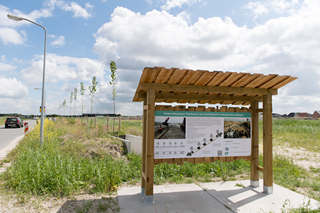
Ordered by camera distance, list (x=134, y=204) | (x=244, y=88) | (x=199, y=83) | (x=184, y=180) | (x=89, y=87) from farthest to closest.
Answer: (x=89, y=87), (x=184, y=180), (x=244, y=88), (x=199, y=83), (x=134, y=204)

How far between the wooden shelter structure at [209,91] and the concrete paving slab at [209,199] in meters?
0.31

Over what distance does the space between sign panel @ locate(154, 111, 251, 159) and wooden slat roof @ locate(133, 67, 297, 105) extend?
0.47 meters

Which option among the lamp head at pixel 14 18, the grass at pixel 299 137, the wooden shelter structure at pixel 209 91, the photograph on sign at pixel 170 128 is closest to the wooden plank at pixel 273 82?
the wooden shelter structure at pixel 209 91

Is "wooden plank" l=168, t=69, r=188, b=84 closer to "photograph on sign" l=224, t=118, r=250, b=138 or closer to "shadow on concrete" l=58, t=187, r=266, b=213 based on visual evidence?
"photograph on sign" l=224, t=118, r=250, b=138

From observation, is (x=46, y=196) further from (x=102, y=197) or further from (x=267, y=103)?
(x=267, y=103)

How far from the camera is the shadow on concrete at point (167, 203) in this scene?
440 centimetres

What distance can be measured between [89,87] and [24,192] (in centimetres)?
1541

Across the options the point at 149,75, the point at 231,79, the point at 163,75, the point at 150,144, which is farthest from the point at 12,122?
the point at 231,79

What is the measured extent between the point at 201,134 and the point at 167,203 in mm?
1862

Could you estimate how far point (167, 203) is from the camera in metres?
4.80

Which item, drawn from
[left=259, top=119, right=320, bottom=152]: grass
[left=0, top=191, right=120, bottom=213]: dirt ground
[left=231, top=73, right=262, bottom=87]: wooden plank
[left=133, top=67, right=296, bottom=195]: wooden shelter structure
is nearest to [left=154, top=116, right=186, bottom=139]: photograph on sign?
[left=133, top=67, right=296, bottom=195]: wooden shelter structure

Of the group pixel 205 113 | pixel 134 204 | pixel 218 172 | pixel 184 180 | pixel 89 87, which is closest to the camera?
pixel 134 204

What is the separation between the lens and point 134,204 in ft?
15.3

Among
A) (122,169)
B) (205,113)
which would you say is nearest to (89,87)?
(122,169)
